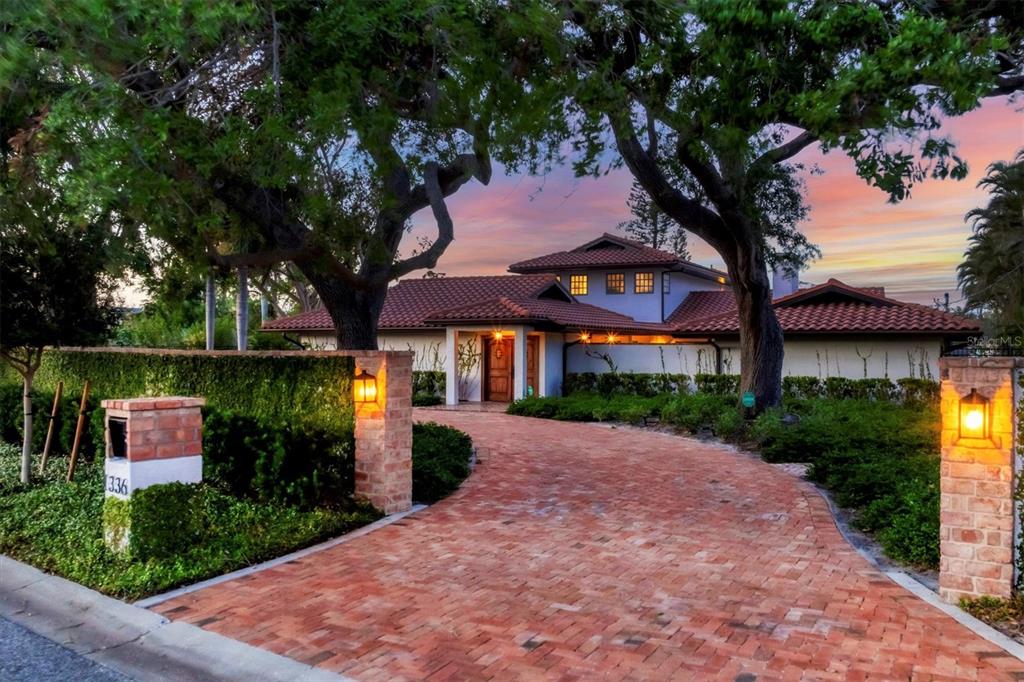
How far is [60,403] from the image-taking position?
10.9m

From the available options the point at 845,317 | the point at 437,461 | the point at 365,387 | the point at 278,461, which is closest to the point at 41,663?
the point at 278,461

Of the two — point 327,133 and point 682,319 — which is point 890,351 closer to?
point 682,319

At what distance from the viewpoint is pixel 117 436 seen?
641 cm

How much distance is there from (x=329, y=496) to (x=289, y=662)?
3549mm

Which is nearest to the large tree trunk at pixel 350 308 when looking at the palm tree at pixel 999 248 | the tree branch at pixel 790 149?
the tree branch at pixel 790 149

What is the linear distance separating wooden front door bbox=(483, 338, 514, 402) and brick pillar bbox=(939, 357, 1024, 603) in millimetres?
17335

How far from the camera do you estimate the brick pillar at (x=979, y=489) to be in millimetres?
4852

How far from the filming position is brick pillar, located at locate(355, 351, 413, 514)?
7562 millimetres

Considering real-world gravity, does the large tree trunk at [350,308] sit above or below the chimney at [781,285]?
below

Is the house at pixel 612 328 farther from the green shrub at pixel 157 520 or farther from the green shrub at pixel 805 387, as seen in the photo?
the green shrub at pixel 157 520

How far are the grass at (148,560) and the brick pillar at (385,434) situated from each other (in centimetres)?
26

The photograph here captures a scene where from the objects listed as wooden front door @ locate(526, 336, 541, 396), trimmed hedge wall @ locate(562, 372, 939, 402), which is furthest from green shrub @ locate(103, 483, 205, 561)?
wooden front door @ locate(526, 336, 541, 396)

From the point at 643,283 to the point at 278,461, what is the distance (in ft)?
72.4

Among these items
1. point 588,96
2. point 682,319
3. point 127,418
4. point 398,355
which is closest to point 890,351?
point 682,319
